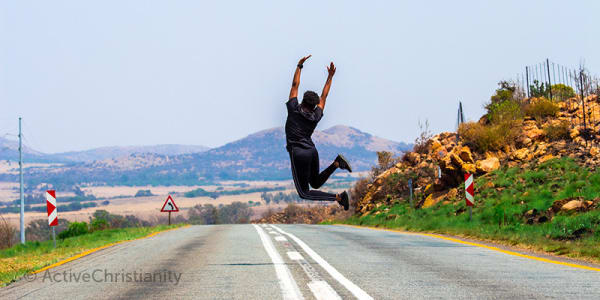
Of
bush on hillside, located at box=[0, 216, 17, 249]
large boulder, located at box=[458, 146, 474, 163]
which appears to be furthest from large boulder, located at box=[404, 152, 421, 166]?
bush on hillside, located at box=[0, 216, 17, 249]

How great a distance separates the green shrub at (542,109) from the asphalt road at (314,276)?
22.1 metres

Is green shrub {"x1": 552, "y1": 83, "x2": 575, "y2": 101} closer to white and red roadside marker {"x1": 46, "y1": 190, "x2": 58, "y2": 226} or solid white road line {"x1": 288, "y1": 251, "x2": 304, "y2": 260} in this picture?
solid white road line {"x1": 288, "y1": 251, "x2": 304, "y2": 260}

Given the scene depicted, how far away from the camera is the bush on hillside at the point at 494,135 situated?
3180 centimetres

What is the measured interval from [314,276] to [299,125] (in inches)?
137

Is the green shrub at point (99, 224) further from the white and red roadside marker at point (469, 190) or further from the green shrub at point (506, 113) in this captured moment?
the white and red roadside marker at point (469, 190)

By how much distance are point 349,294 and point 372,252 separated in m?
6.09

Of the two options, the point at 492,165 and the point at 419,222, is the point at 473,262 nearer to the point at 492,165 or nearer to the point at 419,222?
Result: the point at 419,222

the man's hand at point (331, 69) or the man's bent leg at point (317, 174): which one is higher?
the man's hand at point (331, 69)

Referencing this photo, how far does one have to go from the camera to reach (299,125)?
6.53 m

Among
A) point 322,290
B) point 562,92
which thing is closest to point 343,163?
point 322,290

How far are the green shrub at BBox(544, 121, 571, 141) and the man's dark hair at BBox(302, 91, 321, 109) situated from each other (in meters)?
26.3

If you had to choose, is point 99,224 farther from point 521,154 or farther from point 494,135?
point 521,154

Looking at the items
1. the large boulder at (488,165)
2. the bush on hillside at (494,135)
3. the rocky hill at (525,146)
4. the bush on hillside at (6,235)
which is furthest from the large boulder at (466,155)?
the bush on hillside at (6,235)

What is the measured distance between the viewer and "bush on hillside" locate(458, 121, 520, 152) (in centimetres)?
3180
